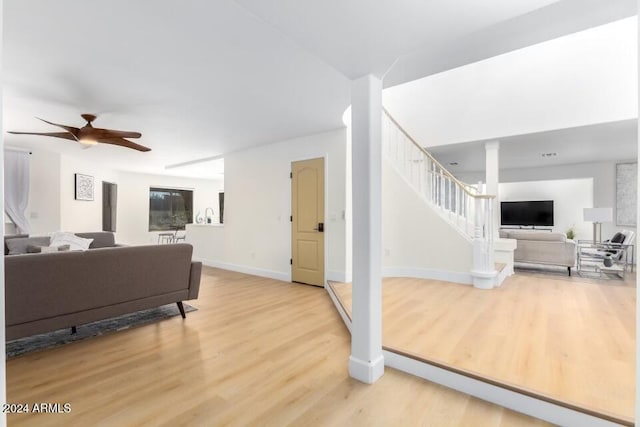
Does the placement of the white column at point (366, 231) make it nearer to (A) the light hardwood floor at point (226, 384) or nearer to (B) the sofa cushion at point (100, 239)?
(A) the light hardwood floor at point (226, 384)

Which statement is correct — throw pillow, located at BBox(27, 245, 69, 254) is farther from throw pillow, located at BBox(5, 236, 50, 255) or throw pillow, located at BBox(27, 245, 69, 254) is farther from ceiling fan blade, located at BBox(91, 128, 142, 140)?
ceiling fan blade, located at BBox(91, 128, 142, 140)

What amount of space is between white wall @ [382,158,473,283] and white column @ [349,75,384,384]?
2669 mm

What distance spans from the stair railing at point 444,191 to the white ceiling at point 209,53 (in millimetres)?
1434

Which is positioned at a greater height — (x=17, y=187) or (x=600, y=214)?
(x=17, y=187)

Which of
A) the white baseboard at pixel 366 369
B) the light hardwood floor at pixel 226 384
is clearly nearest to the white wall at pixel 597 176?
the light hardwood floor at pixel 226 384

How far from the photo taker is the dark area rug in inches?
104

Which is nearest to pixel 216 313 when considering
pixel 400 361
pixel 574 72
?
pixel 400 361

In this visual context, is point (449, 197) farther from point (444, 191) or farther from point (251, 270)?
point (251, 270)

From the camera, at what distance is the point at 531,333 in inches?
103

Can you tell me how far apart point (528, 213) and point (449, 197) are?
18.2 ft

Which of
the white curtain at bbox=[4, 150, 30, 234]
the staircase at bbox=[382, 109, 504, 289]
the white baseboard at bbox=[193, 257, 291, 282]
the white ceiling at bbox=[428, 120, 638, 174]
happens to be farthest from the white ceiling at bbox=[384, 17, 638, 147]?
the white curtain at bbox=[4, 150, 30, 234]

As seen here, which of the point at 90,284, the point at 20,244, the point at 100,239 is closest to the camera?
the point at 90,284

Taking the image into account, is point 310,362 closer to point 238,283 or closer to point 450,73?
point 238,283

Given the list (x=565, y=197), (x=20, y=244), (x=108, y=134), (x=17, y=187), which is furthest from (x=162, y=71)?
(x=565, y=197)
